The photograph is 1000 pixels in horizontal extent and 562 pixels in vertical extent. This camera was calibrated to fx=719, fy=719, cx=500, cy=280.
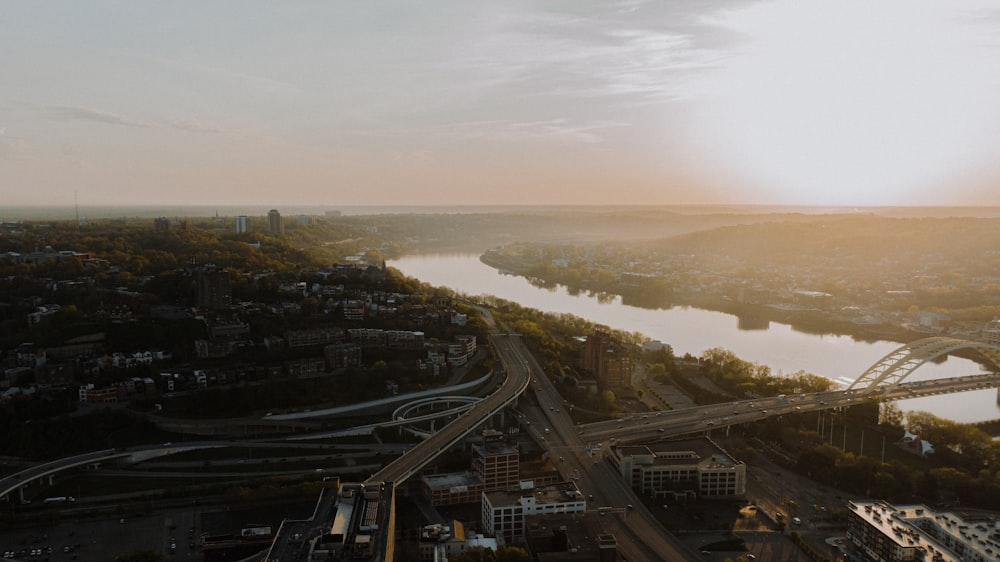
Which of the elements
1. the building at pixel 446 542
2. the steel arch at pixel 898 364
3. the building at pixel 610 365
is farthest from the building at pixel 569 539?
the steel arch at pixel 898 364

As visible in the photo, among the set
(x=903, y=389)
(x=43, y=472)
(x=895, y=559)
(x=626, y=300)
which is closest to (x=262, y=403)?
(x=43, y=472)

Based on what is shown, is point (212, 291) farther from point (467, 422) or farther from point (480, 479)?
point (480, 479)

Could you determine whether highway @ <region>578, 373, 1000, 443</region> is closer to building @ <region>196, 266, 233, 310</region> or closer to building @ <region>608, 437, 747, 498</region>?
building @ <region>608, 437, 747, 498</region>

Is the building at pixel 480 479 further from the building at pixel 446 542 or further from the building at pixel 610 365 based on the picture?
the building at pixel 610 365

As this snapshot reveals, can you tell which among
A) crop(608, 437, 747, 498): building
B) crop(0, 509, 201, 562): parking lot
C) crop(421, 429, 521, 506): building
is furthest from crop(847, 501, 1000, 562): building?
crop(0, 509, 201, 562): parking lot

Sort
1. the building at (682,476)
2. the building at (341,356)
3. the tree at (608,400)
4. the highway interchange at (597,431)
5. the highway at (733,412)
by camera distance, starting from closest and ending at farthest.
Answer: the highway interchange at (597,431) → the building at (682,476) → the highway at (733,412) → the tree at (608,400) → the building at (341,356)

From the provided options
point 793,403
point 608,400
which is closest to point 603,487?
point 608,400

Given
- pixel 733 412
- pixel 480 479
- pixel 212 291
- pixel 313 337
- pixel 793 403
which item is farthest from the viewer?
pixel 212 291
